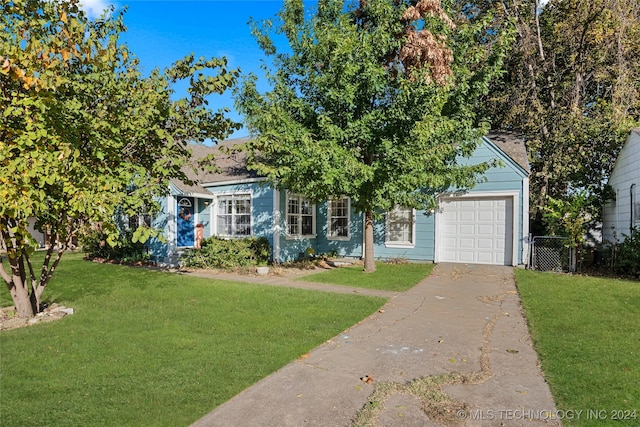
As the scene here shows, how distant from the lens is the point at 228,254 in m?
12.4

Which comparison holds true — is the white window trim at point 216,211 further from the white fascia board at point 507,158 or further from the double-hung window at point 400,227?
the white fascia board at point 507,158

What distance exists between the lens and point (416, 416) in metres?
3.30

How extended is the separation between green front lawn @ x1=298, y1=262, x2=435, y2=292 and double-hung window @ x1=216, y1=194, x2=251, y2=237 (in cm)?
400

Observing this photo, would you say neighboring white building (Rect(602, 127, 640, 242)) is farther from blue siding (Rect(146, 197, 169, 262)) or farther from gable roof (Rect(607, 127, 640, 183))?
blue siding (Rect(146, 197, 169, 262))

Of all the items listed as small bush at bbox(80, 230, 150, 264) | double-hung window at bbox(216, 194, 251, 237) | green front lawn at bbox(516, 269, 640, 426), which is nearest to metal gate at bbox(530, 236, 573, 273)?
green front lawn at bbox(516, 269, 640, 426)

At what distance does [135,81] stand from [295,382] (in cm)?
520

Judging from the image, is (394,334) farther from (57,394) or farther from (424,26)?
(424,26)

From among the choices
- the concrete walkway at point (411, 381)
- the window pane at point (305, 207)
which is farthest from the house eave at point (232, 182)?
the concrete walkway at point (411, 381)

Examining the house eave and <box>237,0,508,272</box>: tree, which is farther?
the house eave

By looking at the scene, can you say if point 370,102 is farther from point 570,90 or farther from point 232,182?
point 570,90

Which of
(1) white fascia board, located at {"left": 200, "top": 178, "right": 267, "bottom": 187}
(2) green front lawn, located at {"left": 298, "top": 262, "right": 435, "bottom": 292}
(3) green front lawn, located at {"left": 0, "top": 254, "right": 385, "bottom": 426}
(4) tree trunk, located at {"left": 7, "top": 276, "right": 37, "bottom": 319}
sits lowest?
(2) green front lawn, located at {"left": 298, "top": 262, "right": 435, "bottom": 292}

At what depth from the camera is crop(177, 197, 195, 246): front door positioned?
45.9ft

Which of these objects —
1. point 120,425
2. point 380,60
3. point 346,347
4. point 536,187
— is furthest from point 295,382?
point 536,187

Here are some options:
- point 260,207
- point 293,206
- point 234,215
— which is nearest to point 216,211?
point 234,215
